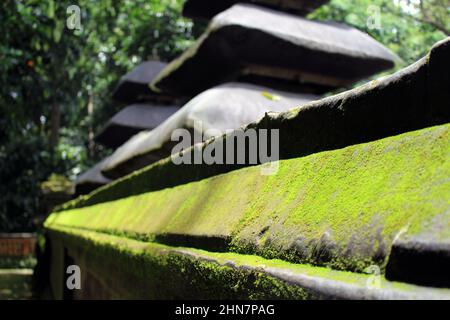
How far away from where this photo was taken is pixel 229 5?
8.30 m

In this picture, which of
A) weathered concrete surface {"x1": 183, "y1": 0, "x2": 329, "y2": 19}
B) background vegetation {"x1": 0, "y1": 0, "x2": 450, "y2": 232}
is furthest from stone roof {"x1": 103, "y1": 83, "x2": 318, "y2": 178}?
background vegetation {"x1": 0, "y1": 0, "x2": 450, "y2": 232}

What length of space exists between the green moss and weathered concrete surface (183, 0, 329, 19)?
20.3ft

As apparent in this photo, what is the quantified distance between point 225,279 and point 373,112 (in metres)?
0.56

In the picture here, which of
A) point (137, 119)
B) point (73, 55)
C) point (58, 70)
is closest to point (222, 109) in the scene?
point (73, 55)

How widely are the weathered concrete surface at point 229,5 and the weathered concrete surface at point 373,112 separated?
20.4 feet

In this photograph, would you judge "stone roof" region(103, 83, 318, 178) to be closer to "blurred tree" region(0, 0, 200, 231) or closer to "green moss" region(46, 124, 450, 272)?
"blurred tree" region(0, 0, 200, 231)

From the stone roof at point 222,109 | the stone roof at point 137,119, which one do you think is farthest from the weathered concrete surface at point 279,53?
the stone roof at point 137,119

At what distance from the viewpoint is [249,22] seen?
6.12m

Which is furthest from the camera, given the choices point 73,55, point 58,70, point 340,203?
point 58,70

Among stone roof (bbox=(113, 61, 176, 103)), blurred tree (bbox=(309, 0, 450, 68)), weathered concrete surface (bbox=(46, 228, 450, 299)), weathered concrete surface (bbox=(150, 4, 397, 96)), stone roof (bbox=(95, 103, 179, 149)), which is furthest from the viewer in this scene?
blurred tree (bbox=(309, 0, 450, 68))

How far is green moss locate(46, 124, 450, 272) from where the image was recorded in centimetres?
95

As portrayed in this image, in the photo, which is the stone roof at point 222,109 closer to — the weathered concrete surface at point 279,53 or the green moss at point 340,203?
the weathered concrete surface at point 279,53

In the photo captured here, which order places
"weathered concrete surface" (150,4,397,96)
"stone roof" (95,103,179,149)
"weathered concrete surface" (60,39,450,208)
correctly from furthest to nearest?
"stone roof" (95,103,179,149) → "weathered concrete surface" (150,4,397,96) → "weathered concrete surface" (60,39,450,208)

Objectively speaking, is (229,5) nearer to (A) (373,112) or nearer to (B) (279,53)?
(B) (279,53)
